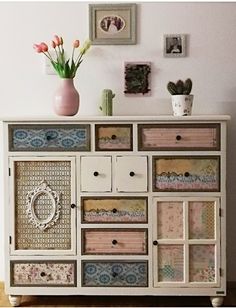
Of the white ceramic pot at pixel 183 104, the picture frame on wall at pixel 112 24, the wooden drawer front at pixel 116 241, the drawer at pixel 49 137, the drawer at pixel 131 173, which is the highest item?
the picture frame on wall at pixel 112 24

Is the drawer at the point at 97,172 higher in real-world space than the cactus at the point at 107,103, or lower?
lower

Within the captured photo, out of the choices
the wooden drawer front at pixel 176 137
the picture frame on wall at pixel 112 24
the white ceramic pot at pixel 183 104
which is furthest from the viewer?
the picture frame on wall at pixel 112 24

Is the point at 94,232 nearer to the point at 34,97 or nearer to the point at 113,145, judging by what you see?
the point at 113,145

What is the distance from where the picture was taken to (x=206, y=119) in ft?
9.86

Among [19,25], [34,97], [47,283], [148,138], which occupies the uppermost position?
[19,25]

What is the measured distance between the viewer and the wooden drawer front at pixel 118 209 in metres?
3.07

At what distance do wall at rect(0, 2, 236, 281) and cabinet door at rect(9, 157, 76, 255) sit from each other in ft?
1.70

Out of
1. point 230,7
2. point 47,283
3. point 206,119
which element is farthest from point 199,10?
point 47,283

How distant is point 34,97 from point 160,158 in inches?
36.7

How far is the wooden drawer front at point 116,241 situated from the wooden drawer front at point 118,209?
59mm

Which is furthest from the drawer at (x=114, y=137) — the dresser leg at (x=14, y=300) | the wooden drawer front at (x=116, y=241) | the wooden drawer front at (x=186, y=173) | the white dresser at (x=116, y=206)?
the dresser leg at (x=14, y=300)

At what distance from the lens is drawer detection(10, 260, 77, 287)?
3.09 meters

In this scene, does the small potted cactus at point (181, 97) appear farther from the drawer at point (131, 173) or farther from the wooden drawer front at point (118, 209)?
the wooden drawer front at point (118, 209)

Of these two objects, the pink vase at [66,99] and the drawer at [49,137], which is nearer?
the drawer at [49,137]
